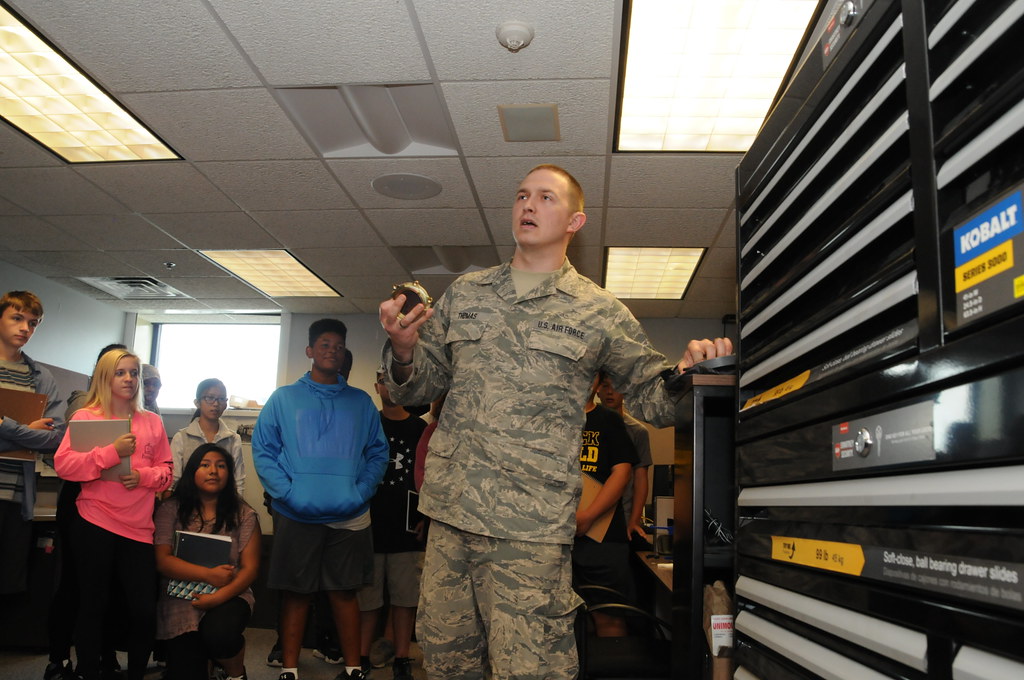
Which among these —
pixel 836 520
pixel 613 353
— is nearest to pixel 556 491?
pixel 613 353

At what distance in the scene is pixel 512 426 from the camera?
164 cm

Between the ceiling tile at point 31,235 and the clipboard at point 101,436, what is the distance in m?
3.11

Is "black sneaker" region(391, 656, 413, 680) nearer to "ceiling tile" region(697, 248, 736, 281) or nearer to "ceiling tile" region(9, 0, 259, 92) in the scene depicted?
"ceiling tile" region(9, 0, 259, 92)

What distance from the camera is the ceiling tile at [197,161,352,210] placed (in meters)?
4.33

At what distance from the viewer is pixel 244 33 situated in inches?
122

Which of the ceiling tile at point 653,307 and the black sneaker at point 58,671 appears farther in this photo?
the ceiling tile at point 653,307

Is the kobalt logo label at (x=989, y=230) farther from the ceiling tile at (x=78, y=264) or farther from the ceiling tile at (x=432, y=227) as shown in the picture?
the ceiling tile at (x=78, y=264)

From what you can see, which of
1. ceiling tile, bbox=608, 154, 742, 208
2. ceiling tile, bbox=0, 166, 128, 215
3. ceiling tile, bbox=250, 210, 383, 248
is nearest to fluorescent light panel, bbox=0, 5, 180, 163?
ceiling tile, bbox=0, 166, 128, 215

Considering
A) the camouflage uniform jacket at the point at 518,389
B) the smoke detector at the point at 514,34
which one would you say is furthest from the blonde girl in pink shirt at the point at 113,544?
the smoke detector at the point at 514,34

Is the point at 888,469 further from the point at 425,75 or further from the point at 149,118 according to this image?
the point at 149,118

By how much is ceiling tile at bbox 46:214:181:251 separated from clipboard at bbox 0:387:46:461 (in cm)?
222

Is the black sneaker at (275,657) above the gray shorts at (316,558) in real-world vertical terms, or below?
below

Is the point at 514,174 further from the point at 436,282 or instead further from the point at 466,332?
the point at 466,332

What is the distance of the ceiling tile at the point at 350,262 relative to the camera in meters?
5.77
